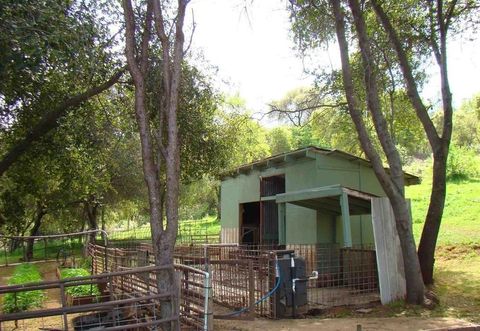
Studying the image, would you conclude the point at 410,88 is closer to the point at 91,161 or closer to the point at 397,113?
the point at 397,113

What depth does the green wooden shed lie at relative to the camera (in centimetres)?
Result: 1320

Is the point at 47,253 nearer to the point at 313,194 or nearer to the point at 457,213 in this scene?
the point at 457,213

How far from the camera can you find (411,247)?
1038cm

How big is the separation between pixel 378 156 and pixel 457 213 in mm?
13014

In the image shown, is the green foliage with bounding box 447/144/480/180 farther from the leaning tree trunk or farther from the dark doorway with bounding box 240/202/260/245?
the leaning tree trunk

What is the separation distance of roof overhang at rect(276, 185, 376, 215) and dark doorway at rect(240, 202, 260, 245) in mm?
6805

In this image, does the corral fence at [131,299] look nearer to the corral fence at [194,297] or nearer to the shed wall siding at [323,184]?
the corral fence at [194,297]

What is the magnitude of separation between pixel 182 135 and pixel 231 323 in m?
4.99

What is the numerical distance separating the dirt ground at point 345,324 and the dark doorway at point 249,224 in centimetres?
1141

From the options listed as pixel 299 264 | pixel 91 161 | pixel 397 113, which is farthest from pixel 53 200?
pixel 299 264

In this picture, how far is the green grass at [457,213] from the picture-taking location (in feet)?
54.7

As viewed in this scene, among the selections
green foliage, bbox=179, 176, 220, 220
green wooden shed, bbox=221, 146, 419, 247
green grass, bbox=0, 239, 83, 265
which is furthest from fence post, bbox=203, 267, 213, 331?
green foliage, bbox=179, 176, 220, 220

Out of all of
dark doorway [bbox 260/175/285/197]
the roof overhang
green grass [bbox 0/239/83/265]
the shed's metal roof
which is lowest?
green grass [bbox 0/239/83/265]

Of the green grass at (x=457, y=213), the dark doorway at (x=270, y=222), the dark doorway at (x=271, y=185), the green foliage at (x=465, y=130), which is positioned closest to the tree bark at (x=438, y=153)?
the green grass at (x=457, y=213)
